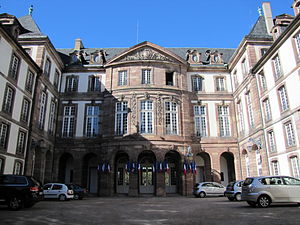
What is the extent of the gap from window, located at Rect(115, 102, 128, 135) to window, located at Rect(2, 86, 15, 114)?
9.12 metres

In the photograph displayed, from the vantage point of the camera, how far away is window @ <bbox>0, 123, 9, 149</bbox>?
1728cm

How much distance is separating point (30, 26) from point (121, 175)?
16.6 meters

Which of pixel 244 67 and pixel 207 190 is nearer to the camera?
pixel 207 190

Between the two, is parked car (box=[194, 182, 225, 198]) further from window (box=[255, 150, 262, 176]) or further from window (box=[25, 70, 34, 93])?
window (box=[25, 70, 34, 93])

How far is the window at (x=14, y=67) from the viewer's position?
1847 cm

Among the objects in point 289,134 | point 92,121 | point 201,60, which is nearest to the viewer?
point 289,134

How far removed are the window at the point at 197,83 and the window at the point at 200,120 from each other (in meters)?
1.97

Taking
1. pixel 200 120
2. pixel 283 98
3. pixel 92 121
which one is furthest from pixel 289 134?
pixel 92 121

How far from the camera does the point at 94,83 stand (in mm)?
27828

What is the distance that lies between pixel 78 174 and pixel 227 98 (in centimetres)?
1640

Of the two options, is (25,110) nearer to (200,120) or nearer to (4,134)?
(4,134)

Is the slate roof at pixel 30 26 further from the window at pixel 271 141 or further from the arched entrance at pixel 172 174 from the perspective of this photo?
the window at pixel 271 141

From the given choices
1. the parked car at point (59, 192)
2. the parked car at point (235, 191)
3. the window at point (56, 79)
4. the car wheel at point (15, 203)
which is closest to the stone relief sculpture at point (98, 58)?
the window at point (56, 79)

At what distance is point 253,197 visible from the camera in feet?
39.1
